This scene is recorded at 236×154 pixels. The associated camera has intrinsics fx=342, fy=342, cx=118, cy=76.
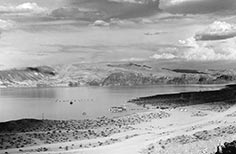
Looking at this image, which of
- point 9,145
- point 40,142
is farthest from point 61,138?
point 9,145

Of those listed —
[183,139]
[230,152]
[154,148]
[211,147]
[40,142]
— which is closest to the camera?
[230,152]

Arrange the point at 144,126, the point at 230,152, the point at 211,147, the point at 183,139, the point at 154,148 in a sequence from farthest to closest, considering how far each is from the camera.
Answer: the point at 144,126, the point at 183,139, the point at 154,148, the point at 211,147, the point at 230,152

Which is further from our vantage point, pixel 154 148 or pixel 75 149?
pixel 75 149

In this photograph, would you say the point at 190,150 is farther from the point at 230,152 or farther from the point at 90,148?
the point at 90,148

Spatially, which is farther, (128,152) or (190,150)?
(128,152)

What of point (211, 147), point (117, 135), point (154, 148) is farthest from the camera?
point (117, 135)

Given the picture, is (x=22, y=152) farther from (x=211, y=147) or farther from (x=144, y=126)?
(x=144, y=126)

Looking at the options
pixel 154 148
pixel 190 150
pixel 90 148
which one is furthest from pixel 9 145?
pixel 190 150

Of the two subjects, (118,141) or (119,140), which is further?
(119,140)

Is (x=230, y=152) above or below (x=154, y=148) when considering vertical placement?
above
